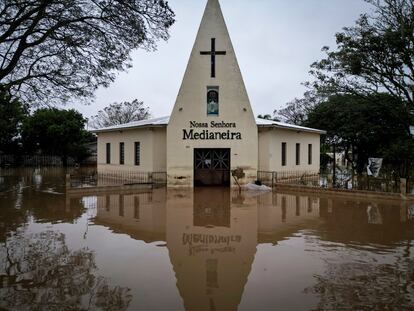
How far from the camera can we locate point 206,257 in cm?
732

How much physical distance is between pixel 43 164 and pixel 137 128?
25.2 metres

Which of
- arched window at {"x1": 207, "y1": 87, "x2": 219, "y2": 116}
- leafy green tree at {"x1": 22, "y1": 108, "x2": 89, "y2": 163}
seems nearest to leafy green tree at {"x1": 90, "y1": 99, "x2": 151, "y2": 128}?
leafy green tree at {"x1": 22, "y1": 108, "x2": 89, "y2": 163}

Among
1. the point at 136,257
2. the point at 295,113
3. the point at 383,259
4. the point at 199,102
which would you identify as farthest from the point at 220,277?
the point at 295,113

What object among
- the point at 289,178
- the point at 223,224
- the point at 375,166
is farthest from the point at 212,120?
the point at 223,224

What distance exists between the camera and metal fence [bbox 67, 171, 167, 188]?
67.5 ft

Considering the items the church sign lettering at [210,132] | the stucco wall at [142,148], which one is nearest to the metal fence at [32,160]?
the stucco wall at [142,148]

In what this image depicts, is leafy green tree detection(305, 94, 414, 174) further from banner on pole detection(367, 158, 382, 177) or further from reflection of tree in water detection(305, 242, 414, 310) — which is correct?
reflection of tree in water detection(305, 242, 414, 310)

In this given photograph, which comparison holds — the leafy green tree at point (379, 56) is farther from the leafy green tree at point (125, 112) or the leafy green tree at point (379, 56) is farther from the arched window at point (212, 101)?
the leafy green tree at point (125, 112)

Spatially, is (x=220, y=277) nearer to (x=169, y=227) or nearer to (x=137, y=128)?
(x=169, y=227)

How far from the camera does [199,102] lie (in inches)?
808

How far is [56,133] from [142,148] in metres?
21.7

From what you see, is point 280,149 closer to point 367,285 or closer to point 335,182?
point 335,182

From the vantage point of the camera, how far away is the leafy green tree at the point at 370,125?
20641mm

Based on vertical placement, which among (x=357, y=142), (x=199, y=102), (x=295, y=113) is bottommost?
(x=357, y=142)
